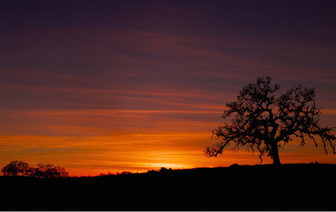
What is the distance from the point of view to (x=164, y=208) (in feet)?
61.2

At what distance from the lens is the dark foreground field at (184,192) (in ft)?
63.5

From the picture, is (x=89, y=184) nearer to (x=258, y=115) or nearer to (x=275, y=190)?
(x=275, y=190)

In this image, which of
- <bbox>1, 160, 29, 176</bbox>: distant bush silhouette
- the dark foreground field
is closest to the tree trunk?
the dark foreground field

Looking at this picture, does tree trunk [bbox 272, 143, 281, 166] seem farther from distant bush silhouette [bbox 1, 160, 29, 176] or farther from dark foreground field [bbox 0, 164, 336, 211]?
distant bush silhouette [bbox 1, 160, 29, 176]

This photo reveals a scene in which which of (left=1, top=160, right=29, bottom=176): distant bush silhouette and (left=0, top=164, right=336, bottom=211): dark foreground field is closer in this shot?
(left=0, top=164, right=336, bottom=211): dark foreground field

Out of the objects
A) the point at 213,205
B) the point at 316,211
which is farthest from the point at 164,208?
the point at 316,211

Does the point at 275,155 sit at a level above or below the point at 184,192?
above

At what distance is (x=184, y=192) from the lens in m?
22.3

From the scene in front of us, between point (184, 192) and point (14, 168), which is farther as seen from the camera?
point (14, 168)

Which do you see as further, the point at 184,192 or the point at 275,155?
the point at 275,155

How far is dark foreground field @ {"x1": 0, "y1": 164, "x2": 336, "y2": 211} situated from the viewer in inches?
762

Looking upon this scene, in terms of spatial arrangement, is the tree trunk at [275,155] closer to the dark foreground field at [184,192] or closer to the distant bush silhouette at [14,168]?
the dark foreground field at [184,192]

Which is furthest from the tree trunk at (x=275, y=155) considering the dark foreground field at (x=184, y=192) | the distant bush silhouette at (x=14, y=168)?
the distant bush silhouette at (x=14, y=168)

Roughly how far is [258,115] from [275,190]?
60.4 feet
